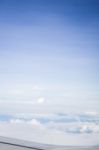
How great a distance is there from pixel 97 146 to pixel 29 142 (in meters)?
0.83

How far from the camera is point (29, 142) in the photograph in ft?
8.15

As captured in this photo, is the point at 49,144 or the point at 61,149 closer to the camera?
the point at 61,149

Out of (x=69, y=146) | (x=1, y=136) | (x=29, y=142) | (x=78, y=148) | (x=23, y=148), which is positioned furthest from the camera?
(x=1, y=136)

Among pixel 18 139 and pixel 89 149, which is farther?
pixel 18 139

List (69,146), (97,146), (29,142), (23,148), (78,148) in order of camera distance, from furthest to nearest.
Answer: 1. (29,142)
2. (23,148)
3. (69,146)
4. (78,148)
5. (97,146)

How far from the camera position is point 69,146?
212cm

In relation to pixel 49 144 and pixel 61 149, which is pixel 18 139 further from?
pixel 61 149

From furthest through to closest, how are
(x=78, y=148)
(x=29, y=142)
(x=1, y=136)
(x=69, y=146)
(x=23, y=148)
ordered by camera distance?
(x=1, y=136)
(x=29, y=142)
(x=23, y=148)
(x=69, y=146)
(x=78, y=148)

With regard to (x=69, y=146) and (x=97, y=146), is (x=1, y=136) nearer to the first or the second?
(x=69, y=146)

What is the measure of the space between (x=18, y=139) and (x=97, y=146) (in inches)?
39.4

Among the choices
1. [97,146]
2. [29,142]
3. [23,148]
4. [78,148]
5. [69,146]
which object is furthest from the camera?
[29,142]

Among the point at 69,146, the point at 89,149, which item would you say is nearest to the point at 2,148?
the point at 69,146

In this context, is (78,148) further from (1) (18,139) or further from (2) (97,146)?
(1) (18,139)

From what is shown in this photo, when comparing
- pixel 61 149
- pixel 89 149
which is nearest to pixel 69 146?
pixel 61 149
